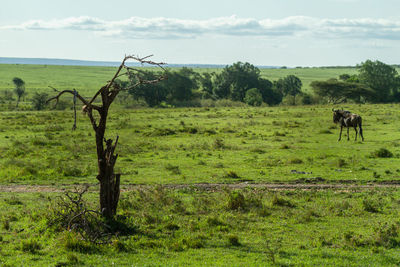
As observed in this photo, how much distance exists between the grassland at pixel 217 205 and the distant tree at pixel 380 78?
7002 centimetres

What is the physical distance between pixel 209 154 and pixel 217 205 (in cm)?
1240

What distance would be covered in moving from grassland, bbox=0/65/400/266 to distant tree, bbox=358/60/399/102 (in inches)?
2757

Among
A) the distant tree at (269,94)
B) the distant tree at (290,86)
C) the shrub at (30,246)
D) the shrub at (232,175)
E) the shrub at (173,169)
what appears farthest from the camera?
the distant tree at (290,86)

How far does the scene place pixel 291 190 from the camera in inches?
752

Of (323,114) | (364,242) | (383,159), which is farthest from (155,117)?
(364,242)

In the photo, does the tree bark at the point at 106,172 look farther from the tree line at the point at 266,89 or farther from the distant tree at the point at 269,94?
the distant tree at the point at 269,94

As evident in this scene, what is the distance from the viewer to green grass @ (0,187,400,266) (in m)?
11.1

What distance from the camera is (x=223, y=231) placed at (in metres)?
13.6

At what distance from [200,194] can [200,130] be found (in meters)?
23.6

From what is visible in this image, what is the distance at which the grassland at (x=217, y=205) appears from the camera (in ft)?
37.4

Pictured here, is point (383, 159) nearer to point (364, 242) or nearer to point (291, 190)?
point (291, 190)

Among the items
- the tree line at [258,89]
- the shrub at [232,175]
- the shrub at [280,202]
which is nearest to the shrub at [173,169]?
the shrub at [232,175]

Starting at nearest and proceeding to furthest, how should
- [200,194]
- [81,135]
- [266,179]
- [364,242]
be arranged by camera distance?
[364,242]
[200,194]
[266,179]
[81,135]

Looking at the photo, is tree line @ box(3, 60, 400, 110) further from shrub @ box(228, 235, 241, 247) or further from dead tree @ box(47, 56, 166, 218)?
shrub @ box(228, 235, 241, 247)
